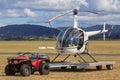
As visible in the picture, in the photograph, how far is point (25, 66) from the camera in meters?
25.5

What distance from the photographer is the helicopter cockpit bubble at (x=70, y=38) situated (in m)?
30.8

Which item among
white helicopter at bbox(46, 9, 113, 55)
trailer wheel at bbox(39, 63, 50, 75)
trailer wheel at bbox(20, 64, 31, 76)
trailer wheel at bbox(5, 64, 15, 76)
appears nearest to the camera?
trailer wheel at bbox(20, 64, 31, 76)

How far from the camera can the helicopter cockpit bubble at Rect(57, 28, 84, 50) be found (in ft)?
101

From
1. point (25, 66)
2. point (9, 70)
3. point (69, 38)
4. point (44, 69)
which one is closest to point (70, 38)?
point (69, 38)

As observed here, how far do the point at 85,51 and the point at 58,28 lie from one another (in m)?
2.61

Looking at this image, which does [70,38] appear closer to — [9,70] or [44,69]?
[44,69]

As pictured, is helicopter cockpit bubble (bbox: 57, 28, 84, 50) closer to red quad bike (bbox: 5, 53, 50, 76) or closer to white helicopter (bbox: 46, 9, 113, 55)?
white helicopter (bbox: 46, 9, 113, 55)

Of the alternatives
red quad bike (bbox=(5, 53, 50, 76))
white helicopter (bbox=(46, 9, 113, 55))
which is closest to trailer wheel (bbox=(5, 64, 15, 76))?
red quad bike (bbox=(5, 53, 50, 76))

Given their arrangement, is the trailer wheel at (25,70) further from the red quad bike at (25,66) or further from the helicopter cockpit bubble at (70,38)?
the helicopter cockpit bubble at (70,38)

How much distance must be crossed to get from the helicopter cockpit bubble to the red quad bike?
11.4 ft

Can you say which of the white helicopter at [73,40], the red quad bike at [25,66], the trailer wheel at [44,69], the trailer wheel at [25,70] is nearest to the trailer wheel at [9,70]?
the red quad bike at [25,66]

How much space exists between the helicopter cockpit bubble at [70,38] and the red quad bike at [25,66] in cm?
346

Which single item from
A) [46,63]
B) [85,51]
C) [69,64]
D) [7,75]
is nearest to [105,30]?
[85,51]

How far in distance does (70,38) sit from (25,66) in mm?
6199
